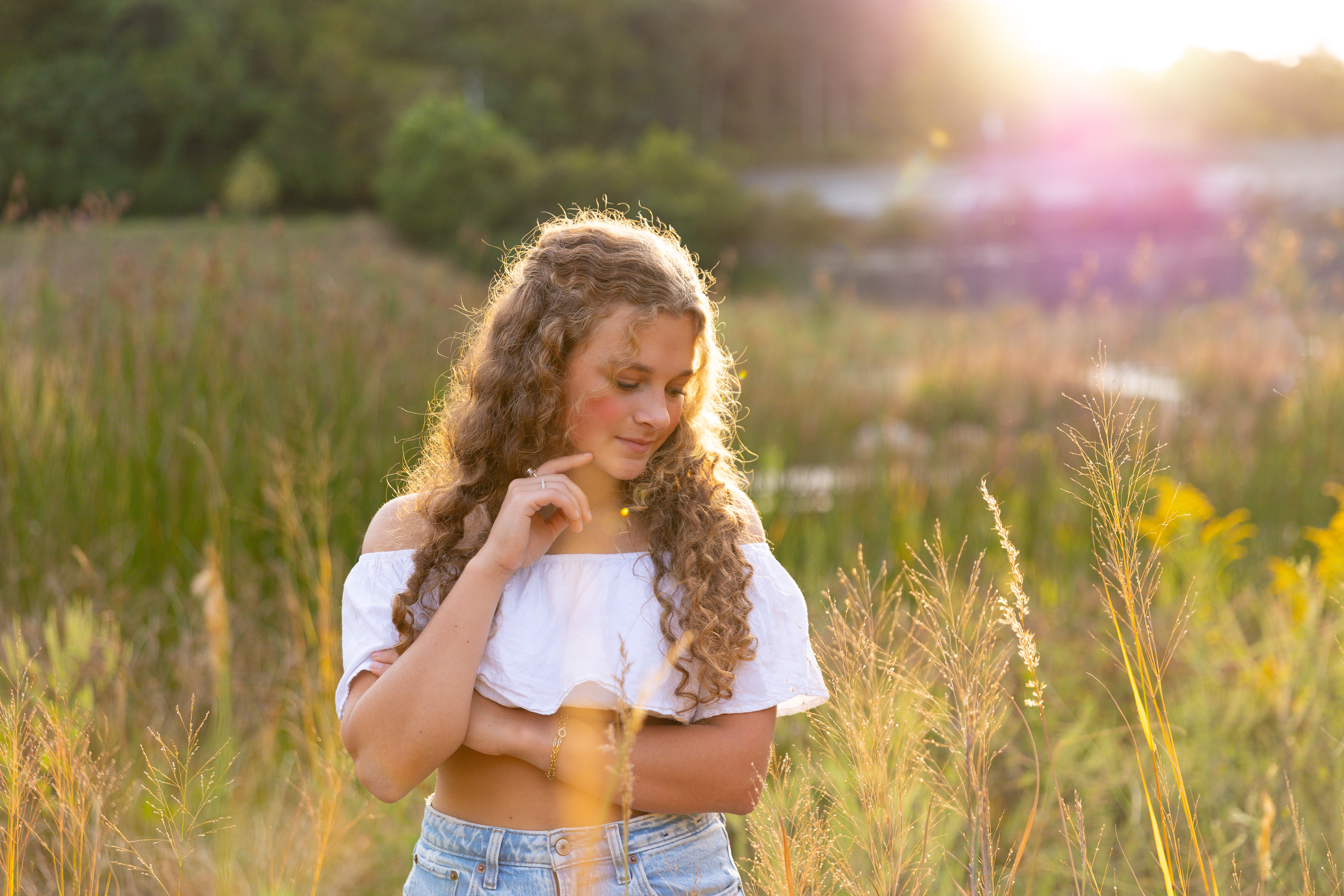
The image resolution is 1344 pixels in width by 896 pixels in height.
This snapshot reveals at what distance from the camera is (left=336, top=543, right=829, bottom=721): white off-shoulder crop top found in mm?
1474

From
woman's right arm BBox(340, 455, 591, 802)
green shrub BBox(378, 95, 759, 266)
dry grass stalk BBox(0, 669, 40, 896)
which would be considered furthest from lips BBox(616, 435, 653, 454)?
green shrub BBox(378, 95, 759, 266)

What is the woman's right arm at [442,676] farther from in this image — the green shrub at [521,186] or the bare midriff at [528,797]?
the green shrub at [521,186]

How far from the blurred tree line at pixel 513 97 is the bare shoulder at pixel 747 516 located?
474 inches

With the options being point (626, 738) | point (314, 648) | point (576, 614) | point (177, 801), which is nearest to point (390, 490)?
point (314, 648)

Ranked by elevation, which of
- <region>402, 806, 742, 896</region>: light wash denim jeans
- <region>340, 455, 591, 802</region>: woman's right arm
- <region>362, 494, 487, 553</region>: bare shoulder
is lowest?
<region>402, 806, 742, 896</region>: light wash denim jeans

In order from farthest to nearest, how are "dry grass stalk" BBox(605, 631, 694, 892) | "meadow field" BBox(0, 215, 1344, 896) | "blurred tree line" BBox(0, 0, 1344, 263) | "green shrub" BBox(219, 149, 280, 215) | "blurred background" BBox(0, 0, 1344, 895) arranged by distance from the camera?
"blurred tree line" BBox(0, 0, 1344, 263), "green shrub" BBox(219, 149, 280, 215), "blurred background" BBox(0, 0, 1344, 895), "meadow field" BBox(0, 215, 1344, 896), "dry grass stalk" BBox(605, 631, 694, 892)

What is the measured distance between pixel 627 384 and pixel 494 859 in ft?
2.31

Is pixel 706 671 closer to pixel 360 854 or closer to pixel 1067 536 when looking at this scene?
pixel 360 854

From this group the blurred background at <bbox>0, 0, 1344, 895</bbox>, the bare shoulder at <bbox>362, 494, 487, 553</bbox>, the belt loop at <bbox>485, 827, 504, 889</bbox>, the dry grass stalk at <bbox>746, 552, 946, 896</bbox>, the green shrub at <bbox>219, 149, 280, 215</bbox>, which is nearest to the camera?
the dry grass stalk at <bbox>746, 552, 946, 896</bbox>

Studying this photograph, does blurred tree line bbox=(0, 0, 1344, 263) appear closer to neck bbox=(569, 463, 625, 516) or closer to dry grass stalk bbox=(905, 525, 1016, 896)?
neck bbox=(569, 463, 625, 516)

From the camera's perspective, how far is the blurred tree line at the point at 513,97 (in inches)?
1208

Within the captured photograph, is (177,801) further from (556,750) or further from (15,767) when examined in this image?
(556,750)

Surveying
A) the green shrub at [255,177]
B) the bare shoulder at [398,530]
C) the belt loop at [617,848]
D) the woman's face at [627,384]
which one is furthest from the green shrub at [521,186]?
the belt loop at [617,848]

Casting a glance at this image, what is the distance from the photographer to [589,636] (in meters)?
→ 1.50
